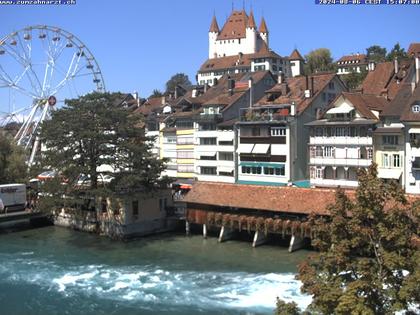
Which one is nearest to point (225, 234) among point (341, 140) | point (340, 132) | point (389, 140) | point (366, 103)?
point (341, 140)

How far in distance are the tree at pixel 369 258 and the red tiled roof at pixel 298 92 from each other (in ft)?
145

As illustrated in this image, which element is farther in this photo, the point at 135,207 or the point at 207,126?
the point at 207,126

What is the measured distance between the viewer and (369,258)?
54.6ft

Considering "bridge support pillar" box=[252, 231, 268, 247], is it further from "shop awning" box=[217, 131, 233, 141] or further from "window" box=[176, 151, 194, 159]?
"window" box=[176, 151, 194, 159]

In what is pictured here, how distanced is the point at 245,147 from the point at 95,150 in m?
18.0

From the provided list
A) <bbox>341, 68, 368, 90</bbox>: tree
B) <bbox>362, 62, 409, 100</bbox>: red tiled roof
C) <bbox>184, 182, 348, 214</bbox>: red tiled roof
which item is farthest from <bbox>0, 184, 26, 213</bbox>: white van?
<bbox>341, 68, 368, 90</bbox>: tree

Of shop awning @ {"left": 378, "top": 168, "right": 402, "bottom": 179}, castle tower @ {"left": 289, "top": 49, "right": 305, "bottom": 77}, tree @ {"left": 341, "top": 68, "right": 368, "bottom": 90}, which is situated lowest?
shop awning @ {"left": 378, "top": 168, "right": 402, "bottom": 179}

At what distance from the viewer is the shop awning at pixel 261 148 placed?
202 ft

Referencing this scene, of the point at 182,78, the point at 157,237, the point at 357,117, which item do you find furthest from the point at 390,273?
the point at 182,78

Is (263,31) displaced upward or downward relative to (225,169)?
upward

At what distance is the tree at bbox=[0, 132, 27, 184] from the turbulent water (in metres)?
14.9

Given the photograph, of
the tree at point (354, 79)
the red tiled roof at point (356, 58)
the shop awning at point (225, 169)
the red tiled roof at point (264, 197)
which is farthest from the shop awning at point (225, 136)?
the red tiled roof at point (356, 58)

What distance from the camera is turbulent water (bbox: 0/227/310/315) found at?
3130 cm

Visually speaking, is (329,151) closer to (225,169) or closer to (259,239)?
(225,169)
